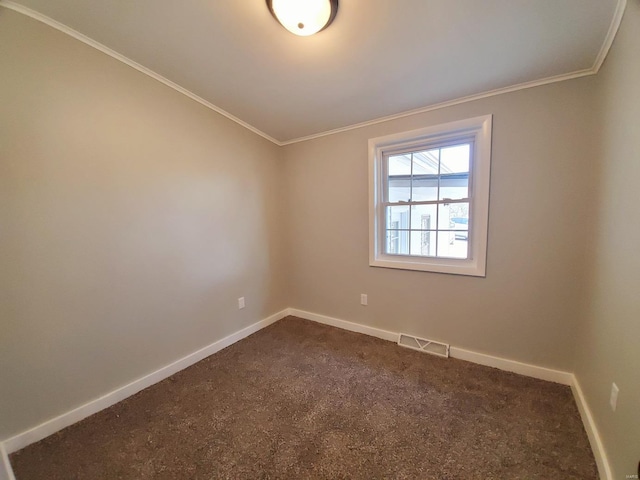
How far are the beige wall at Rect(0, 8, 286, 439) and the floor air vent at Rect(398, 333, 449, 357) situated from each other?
1.81 m

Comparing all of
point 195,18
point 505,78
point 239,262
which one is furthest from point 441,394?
point 195,18

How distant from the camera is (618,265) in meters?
1.18

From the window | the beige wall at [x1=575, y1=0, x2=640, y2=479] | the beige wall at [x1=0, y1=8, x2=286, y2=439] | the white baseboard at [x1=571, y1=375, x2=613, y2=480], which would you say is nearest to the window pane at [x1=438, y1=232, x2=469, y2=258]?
the window

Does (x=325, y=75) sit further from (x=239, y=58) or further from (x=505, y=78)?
(x=505, y=78)

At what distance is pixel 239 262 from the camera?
8.55ft

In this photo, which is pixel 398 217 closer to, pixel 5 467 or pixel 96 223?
pixel 96 223

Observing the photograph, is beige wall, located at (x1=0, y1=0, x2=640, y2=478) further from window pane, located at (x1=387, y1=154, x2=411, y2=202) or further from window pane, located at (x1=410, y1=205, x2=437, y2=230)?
window pane, located at (x1=410, y1=205, x2=437, y2=230)

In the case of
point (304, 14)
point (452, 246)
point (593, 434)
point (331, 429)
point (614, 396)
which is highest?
point (304, 14)

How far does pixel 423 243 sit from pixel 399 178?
2.31 ft

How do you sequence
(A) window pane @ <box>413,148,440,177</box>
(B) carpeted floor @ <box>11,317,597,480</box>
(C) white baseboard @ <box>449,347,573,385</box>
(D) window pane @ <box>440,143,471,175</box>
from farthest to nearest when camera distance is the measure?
(A) window pane @ <box>413,148,440,177</box> < (D) window pane @ <box>440,143,471,175</box> < (C) white baseboard @ <box>449,347,573,385</box> < (B) carpeted floor @ <box>11,317,597,480</box>

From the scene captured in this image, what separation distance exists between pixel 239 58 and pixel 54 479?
2.62 meters

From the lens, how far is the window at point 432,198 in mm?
2002

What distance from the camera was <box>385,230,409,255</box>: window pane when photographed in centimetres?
250

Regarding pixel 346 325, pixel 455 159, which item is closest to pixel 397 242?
pixel 455 159
